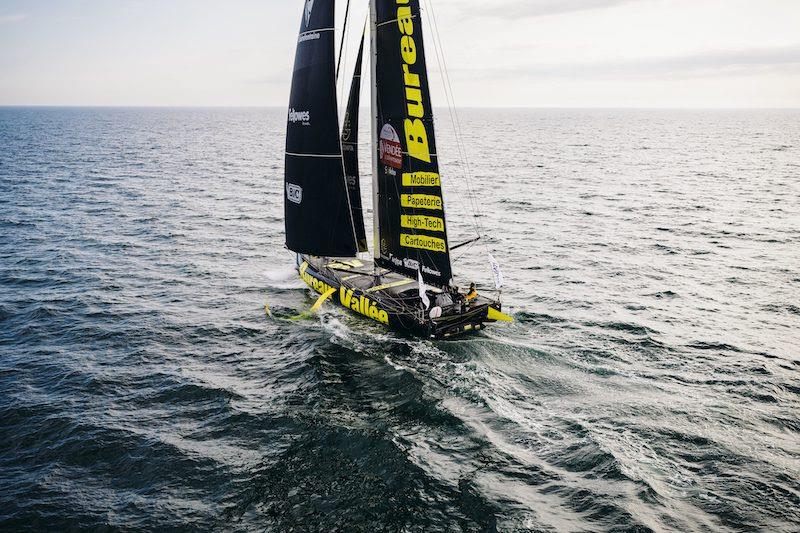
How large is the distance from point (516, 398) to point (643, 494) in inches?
203

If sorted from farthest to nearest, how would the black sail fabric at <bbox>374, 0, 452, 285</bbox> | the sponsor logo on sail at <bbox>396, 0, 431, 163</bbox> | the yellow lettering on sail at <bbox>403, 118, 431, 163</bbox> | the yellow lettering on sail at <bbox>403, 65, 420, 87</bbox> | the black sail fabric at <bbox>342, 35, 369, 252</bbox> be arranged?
the black sail fabric at <bbox>342, 35, 369, 252</bbox> < the yellow lettering on sail at <bbox>403, 118, 431, 163</bbox> < the yellow lettering on sail at <bbox>403, 65, 420, 87</bbox> < the black sail fabric at <bbox>374, 0, 452, 285</bbox> < the sponsor logo on sail at <bbox>396, 0, 431, 163</bbox>

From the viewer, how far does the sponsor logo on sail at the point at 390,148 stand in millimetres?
21703

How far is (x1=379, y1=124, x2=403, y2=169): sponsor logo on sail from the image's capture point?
21.7m

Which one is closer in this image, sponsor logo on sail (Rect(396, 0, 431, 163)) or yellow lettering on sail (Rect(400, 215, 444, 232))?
sponsor logo on sail (Rect(396, 0, 431, 163))

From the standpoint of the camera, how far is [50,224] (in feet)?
136

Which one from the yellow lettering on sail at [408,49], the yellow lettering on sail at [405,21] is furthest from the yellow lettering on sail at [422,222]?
the yellow lettering on sail at [405,21]

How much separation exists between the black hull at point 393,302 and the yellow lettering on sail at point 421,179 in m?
4.47

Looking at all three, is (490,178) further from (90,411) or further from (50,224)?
(90,411)

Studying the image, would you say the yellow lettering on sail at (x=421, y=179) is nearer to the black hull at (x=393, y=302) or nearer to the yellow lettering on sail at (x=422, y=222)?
the yellow lettering on sail at (x=422, y=222)

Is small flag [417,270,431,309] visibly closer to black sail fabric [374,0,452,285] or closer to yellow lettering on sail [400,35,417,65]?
black sail fabric [374,0,452,285]

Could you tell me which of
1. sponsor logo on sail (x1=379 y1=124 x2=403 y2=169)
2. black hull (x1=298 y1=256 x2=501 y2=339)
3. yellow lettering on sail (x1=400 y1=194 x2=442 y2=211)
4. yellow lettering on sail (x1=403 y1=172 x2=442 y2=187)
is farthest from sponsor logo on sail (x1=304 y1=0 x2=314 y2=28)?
black hull (x1=298 y1=256 x2=501 y2=339)

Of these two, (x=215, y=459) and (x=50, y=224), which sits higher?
(x=50, y=224)

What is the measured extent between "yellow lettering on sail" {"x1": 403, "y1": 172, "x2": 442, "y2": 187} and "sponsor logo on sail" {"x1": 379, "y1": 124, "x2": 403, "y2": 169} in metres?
0.59

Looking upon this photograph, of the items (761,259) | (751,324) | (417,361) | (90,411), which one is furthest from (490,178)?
(90,411)
